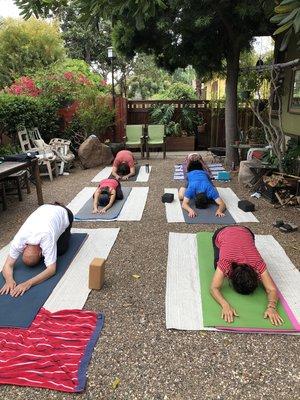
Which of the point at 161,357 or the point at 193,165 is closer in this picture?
the point at 161,357

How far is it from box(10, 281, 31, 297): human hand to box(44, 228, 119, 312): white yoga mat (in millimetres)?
240

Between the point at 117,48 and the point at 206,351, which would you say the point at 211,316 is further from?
the point at 117,48

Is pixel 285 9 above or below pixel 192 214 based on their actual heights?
above

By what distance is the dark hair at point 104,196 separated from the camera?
17.8 ft

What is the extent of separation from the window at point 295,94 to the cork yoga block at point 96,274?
539cm

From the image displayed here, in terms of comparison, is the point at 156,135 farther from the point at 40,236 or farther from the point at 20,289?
the point at 20,289

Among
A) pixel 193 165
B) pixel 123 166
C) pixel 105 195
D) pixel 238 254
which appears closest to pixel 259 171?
pixel 193 165

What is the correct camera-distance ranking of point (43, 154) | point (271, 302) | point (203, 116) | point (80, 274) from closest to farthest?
point (271, 302)
point (80, 274)
point (43, 154)
point (203, 116)

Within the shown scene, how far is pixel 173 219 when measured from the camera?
482cm

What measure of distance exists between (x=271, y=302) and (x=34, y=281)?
2041 millimetres

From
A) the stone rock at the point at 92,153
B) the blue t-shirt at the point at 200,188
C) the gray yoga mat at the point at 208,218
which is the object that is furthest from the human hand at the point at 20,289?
the stone rock at the point at 92,153

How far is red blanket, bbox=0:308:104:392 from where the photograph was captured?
2102mm

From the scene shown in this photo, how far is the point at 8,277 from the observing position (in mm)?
3105

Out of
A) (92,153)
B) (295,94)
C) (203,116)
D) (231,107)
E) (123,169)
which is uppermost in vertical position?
(295,94)
